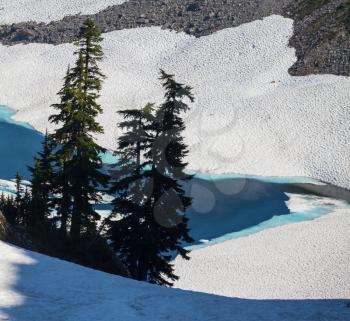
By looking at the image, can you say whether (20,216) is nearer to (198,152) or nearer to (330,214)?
(330,214)

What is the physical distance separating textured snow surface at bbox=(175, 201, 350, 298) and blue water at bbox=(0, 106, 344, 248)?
1.63 m

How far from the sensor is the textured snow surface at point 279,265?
23691mm

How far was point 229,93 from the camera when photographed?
172 ft

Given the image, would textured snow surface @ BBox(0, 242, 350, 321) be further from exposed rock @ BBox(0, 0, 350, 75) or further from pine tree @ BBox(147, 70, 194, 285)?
exposed rock @ BBox(0, 0, 350, 75)

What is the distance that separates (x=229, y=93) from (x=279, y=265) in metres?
28.5

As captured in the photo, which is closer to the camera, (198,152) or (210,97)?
(198,152)

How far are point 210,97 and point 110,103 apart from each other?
10.0m

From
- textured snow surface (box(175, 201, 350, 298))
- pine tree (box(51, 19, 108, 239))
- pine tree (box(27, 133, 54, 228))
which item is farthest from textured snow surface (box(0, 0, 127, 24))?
pine tree (box(51, 19, 108, 239))

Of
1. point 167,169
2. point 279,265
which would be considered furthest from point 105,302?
point 279,265

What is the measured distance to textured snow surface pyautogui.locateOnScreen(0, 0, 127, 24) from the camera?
229ft

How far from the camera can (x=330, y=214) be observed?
33.0 metres

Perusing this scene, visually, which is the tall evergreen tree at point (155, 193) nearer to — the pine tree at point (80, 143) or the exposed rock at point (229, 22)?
the pine tree at point (80, 143)

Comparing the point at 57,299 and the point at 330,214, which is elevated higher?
the point at 330,214

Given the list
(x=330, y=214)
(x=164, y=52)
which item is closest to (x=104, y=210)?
(x=330, y=214)
